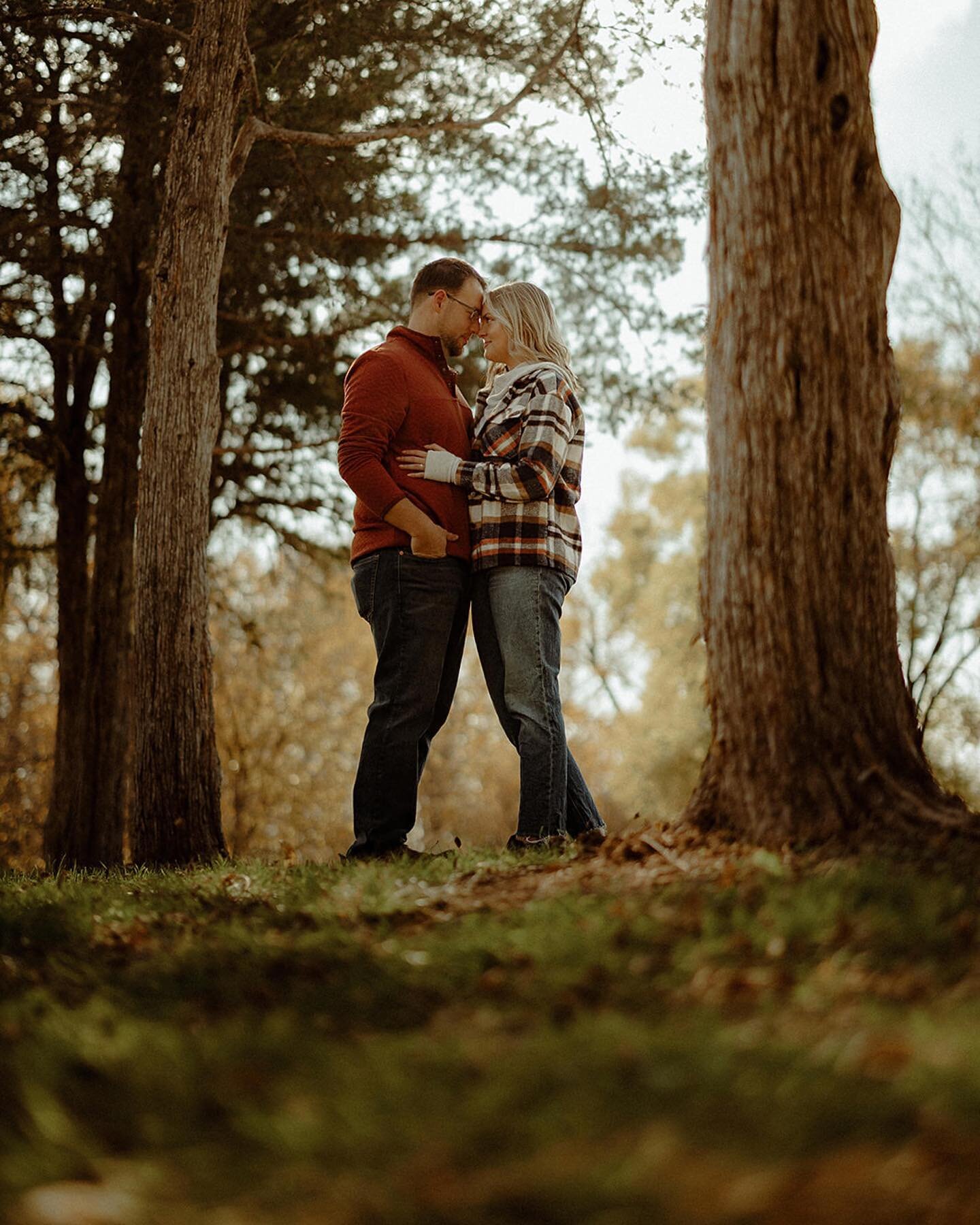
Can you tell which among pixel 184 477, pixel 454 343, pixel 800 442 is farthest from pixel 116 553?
pixel 800 442

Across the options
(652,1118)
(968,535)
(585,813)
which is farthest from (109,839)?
(968,535)

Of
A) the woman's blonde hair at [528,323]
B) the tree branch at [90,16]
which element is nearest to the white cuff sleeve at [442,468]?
the woman's blonde hair at [528,323]

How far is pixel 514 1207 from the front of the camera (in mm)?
1416

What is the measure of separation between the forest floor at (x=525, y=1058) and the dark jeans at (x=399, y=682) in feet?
4.44

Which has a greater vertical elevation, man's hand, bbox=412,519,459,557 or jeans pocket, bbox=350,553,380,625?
man's hand, bbox=412,519,459,557

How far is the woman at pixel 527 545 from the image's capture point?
4453mm

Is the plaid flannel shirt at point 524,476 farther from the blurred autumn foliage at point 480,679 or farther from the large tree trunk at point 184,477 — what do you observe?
the blurred autumn foliage at point 480,679

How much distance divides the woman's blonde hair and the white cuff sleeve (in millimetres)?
592

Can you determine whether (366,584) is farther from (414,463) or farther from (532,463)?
(532,463)

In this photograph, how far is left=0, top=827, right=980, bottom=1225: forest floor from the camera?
1439 millimetres

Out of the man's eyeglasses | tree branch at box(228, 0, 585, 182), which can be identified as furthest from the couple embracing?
tree branch at box(228, 0, 585, 182)

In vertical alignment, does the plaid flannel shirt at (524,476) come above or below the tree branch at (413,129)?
below

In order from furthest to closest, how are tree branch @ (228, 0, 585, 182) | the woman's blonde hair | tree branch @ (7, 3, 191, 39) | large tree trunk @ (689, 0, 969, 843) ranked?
tree branch @ (228, 0, 585, 182) → tree branch @ (7, 3, 191, 39) → the woman's blonde hair → large tree trunk @ (689, 0, 969, 843)

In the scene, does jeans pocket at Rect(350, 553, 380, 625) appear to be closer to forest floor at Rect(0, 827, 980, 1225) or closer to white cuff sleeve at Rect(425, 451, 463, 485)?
white cuff sleeve at Rect(425, 451, 463, 485)
